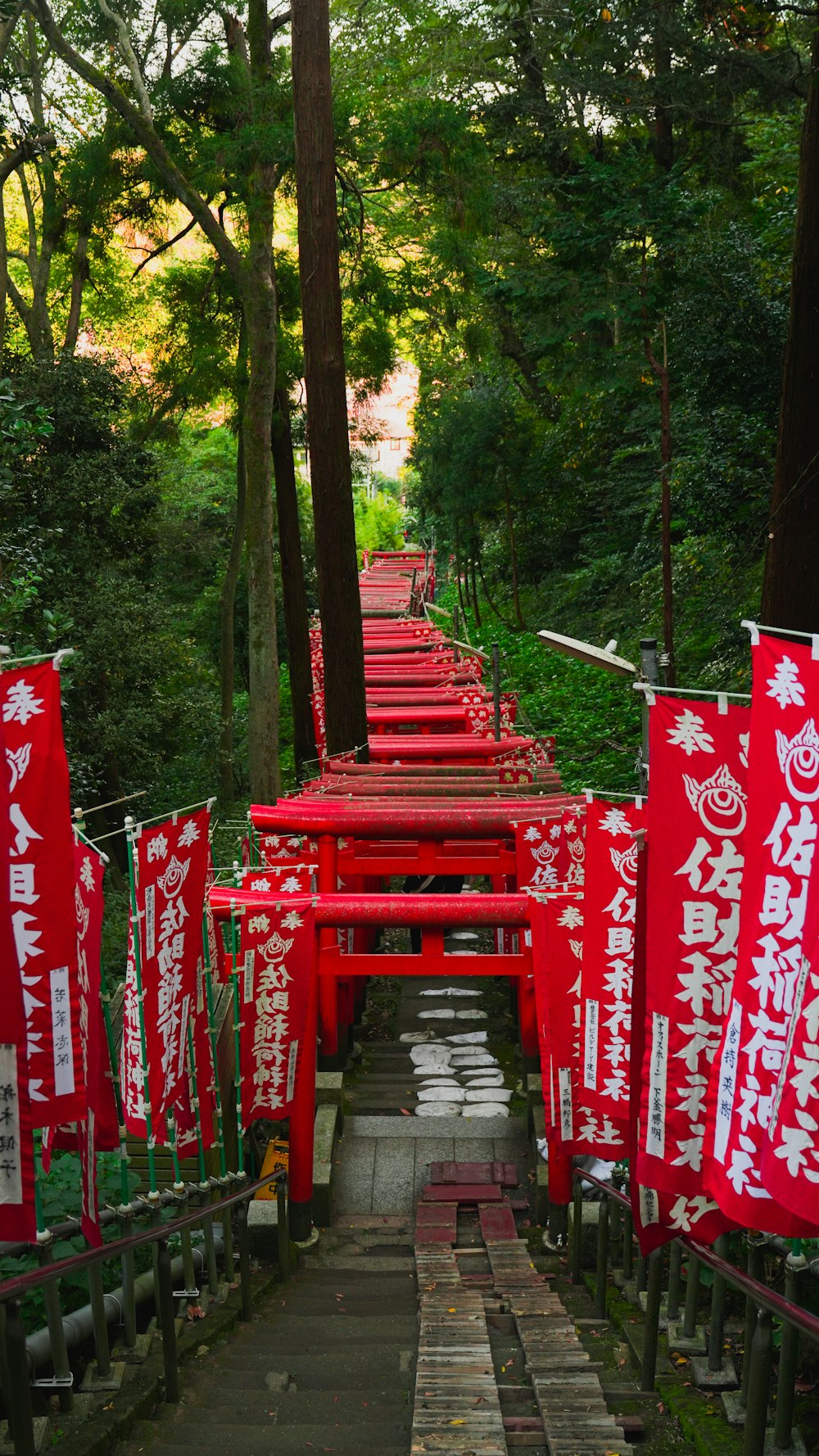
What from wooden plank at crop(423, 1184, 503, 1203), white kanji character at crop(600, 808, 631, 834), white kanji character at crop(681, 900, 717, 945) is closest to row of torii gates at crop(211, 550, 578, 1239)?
wooden plank at crop(423, 1184, 503, 1203)

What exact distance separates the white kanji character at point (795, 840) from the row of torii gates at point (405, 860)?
15.2ft

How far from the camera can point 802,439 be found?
280 inches

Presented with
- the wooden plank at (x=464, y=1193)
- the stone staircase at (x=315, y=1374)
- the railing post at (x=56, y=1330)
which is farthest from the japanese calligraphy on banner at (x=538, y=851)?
the railing post at (x=56, y=1330)

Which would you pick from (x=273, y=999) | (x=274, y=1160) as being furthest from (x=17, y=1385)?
(x=274, y=1160)

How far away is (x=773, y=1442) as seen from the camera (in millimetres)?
4051

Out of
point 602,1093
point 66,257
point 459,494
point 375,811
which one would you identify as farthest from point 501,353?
point 602,1093

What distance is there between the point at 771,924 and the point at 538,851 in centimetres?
532

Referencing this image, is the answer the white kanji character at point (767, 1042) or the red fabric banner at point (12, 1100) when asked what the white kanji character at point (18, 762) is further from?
the white kanji character at point (767, 1042)

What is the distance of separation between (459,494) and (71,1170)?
21895 mm

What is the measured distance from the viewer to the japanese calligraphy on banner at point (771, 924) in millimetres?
3406

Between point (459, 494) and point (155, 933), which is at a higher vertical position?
point (459, 494)

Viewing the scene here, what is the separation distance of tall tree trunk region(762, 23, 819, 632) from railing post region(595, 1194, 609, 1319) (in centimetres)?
357

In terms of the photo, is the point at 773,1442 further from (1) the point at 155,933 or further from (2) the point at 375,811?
(2) the point at 375,811

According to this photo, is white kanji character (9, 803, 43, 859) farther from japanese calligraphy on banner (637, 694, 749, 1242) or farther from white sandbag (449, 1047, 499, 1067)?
white sandbag (449, 1047, 499, 1067)
